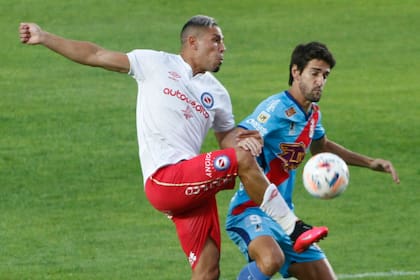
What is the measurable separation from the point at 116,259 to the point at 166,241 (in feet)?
3.13

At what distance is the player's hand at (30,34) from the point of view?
1039cm

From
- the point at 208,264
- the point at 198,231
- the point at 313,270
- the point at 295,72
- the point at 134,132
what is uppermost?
the point at 295,72

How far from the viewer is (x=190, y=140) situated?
10844 mm

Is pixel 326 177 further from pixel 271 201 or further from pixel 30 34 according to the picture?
pixel 30 34

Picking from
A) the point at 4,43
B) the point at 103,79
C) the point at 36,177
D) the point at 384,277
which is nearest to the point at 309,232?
the point at 384,277

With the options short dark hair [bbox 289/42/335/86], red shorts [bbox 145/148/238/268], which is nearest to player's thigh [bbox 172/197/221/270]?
red shorts [bbox 145/148/238/268]

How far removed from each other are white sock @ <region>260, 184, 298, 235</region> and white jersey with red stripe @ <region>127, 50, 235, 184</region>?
0.74m

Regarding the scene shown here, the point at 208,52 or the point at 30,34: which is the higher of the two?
the point at 30,34

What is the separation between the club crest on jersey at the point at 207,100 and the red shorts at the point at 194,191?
0.63 meters

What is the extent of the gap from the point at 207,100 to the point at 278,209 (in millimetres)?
1130

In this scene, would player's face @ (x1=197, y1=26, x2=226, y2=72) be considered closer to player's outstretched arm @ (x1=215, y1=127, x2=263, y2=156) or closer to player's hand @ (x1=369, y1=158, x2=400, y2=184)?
player's outstretched arm @ (x1=215, y1=127, x2=263, y2=156)

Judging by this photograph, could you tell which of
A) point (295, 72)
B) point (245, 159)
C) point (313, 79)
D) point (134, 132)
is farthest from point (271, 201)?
point (134, 132)

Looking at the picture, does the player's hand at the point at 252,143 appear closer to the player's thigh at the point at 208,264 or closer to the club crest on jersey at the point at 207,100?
the club crest on jersey at the point at 207,100

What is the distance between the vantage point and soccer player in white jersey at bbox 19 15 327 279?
→ 33.9ft
